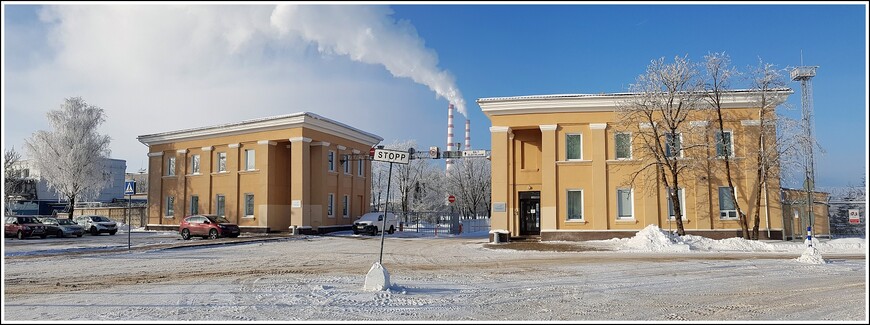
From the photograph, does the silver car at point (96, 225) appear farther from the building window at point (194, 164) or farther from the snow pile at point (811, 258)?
the snow pile at point (811, 258)

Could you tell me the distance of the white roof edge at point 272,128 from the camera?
37188 mm

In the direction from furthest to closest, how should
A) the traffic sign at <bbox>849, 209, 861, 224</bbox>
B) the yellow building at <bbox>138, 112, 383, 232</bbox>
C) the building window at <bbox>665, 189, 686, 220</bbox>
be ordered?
the yellow building at <bbox>138, 112, 383, 232</bbox>
the building window at <bbox>665, 189, 686, 220</bbox>
the traffic sign at <bbox>849, 209, 861, 224</bbox>

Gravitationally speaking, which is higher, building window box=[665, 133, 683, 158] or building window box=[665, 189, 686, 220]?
building window box=[665, 133, 683, 158]

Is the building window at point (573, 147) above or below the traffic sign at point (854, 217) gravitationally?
above

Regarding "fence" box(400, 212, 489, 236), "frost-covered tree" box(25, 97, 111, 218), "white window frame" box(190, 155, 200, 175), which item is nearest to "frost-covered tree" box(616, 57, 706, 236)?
"fence" box(400, 212, 489, 236)

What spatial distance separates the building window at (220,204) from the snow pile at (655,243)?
27.2m

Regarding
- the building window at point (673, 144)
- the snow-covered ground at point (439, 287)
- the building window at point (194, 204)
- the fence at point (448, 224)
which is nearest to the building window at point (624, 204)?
the building window at point (673, 144)

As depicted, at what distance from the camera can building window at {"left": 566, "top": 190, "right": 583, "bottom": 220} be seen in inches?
1184

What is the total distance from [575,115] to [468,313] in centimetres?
2231

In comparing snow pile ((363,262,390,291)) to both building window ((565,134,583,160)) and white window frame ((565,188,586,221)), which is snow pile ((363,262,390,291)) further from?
building window ((565,134,583,160))

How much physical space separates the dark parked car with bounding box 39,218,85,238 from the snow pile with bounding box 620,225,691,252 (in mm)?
31907

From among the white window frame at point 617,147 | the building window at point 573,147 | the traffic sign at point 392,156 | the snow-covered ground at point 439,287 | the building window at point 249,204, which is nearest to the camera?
the snow-covered ground at point 439,287

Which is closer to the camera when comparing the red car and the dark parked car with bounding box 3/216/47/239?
the red car

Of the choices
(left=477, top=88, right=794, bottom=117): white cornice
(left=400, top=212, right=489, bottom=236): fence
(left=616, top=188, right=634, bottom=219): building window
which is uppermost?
(left=477, top=88, right=794, bottom=117): white cornice
